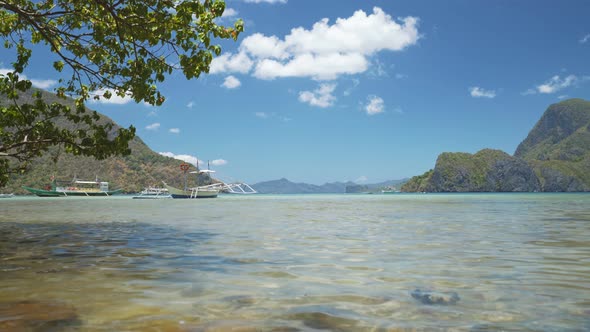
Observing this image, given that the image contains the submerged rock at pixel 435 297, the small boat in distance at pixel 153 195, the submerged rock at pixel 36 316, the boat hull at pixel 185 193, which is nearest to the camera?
the submerged rock at pixel 36 316

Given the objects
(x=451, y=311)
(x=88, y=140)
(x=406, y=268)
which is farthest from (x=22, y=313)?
(x=88, y=140)

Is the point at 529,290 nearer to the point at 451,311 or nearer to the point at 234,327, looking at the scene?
the point at 451,311

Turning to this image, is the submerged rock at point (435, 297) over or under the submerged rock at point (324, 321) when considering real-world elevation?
over

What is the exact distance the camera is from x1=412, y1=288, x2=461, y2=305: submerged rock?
565 centimetres

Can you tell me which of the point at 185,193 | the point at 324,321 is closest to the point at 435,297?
the point at 324,321

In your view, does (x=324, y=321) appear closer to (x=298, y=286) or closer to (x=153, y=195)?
(x=298, y=286)

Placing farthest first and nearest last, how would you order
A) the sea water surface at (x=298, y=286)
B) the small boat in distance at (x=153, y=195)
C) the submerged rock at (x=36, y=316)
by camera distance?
the small boat in distance at (x=153, y=195), the sea water surface at (x=298, y=286), the submerged rock at (x=36, y=316)

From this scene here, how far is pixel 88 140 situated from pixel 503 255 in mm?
14056

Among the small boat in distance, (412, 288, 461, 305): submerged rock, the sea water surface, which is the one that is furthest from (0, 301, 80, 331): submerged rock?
the small boat in distance

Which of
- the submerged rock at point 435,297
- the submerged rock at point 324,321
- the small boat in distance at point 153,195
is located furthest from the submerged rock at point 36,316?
the small boat in distance at point 153,195

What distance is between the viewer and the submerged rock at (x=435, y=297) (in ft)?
18.5

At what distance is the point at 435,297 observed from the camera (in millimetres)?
5887

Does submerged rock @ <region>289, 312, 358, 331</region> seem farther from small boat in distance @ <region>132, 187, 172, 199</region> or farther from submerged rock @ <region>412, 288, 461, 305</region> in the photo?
small boat in distance @ <region>132, 187, 172, 199</region>

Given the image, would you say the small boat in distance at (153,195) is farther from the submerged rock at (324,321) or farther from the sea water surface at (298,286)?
the submerged rock at (324,321)
